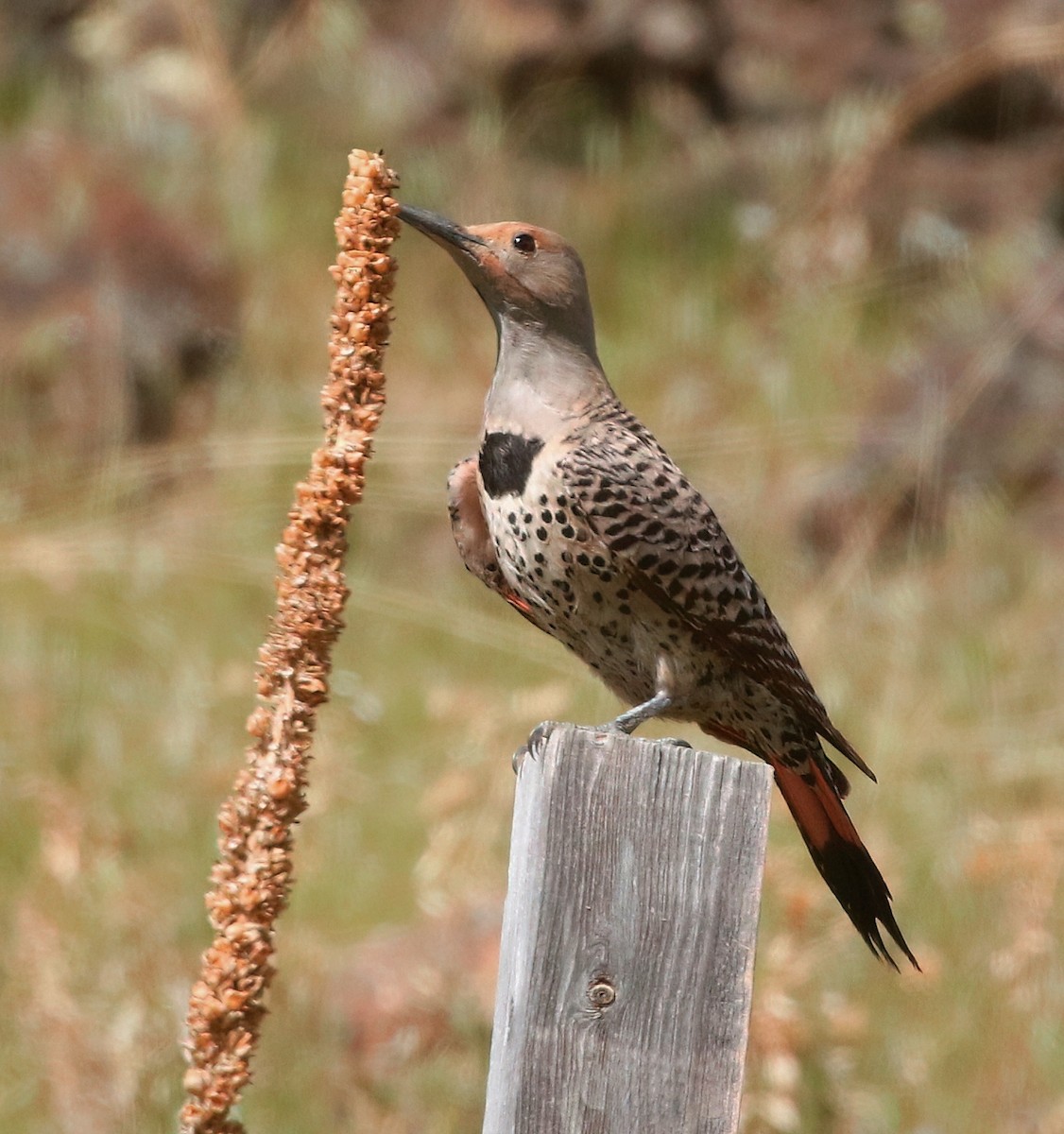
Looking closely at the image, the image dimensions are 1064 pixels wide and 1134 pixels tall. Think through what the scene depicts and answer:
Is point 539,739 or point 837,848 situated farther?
point 837,848

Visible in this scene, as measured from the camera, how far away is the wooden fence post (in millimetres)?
2404

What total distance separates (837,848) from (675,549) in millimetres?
680

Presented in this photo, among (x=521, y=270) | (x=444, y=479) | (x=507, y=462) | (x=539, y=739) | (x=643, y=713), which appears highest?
(x=444, y=479)

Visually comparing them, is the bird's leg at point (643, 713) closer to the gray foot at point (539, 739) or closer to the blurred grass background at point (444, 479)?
the gray foot at point (539, 739)

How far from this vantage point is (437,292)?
34.2 ft

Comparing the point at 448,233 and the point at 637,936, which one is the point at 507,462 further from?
the point at 637,936

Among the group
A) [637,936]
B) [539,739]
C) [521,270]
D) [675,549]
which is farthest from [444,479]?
[637,936]

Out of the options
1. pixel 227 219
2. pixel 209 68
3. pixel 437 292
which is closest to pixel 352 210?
pixel 437 292

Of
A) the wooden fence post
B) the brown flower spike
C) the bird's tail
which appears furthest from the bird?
the wooden fence post

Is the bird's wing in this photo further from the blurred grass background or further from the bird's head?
the blurred grass background

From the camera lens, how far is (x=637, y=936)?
2.41 meters

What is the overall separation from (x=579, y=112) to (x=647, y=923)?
9.96 meters

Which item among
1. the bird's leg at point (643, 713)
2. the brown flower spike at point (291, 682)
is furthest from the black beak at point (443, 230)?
the bird's leg at point (643, 713)

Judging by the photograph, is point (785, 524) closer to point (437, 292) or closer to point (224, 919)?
point (437, 292)
